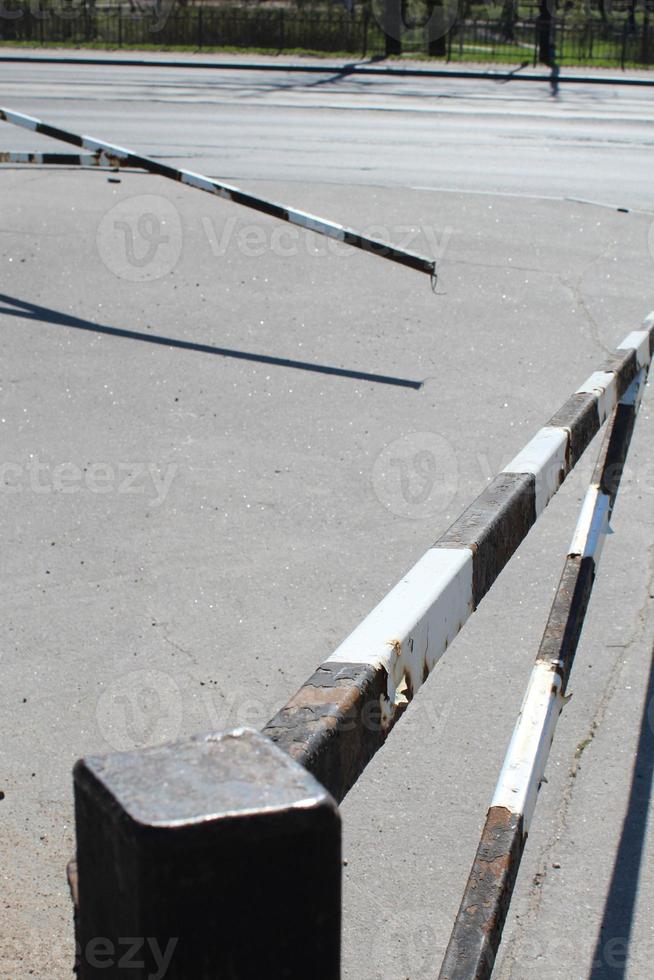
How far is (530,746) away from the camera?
2.46 metres

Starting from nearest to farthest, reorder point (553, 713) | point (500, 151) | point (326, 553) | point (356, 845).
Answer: point (553, 713) < point (356, 845) < point (326, 553) < point (500, 151)

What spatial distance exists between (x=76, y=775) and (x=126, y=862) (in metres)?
0.09

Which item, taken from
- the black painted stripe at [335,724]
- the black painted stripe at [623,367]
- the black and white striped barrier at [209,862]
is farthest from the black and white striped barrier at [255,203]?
the black and white striped barrier at [209,862]

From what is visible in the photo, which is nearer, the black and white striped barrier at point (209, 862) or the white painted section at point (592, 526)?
the black and white striped barrier at point (209, 862)

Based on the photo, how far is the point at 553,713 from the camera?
2.64m

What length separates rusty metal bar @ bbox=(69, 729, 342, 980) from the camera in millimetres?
791

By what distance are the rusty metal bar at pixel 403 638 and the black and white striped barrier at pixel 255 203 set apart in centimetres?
638

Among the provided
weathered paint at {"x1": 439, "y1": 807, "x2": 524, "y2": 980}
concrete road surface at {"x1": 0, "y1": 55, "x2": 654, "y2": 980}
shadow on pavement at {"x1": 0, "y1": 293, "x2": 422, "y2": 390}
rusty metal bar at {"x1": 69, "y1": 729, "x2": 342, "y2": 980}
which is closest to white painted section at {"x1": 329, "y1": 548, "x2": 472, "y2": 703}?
rusty metal bar at {"x1": 69, "y1": 729, "x2": 342, "y2": 980}

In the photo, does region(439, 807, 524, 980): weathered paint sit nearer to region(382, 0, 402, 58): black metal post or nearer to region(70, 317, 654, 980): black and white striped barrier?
region(70, 317, 654, 980): black and white striped barrier

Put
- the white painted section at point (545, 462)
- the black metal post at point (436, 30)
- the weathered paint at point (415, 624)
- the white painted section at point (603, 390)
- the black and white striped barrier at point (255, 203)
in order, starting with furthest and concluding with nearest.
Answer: the black metal post at point (436, 30) < the black and white striped barrier at point (255, 203) < the white painted section at point (603, 390) < the white painted section at point (545, 462) < the weathered paint at point (415, 624)

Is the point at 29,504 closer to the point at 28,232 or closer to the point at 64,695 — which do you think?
the point at 64,695

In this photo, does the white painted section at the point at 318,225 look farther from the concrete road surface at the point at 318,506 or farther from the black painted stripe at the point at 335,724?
the black painted stripe at the point at 335,724

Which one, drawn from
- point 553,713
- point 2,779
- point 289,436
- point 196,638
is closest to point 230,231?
point 289,436

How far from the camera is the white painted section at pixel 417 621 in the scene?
1286mm
